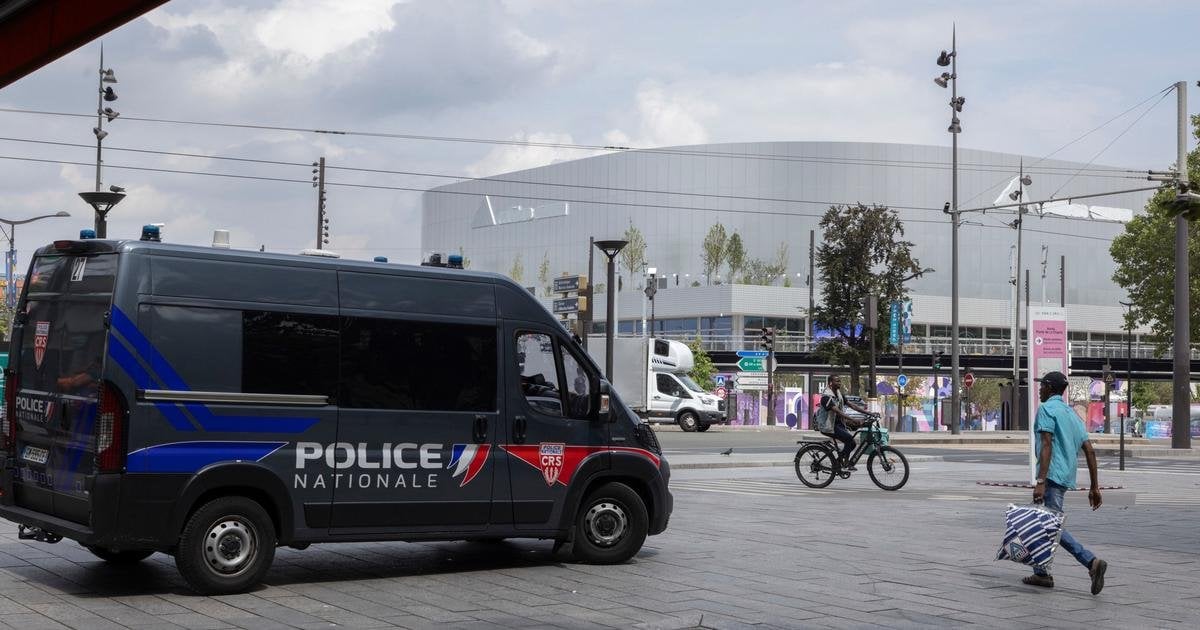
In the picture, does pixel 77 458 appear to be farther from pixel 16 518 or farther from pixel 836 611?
pixel 836 611

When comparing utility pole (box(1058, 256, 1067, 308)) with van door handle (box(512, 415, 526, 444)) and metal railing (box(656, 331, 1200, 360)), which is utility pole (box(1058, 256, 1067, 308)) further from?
van door handle (box(512, 415, 526, 444))

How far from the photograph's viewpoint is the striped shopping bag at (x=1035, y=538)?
9867 mm

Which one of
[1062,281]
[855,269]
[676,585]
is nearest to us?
[676,585]

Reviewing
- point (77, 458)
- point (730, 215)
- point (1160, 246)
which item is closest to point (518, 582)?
point (77, 458)

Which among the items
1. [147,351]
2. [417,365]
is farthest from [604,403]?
[147,351]

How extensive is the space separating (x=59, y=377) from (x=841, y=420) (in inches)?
525

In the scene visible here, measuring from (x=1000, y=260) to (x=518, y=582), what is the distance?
350 ft

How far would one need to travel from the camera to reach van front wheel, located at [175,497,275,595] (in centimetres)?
883

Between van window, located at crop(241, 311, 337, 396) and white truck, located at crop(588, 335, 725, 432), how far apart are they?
3789 cm

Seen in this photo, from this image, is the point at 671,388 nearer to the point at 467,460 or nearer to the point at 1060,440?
the point at 1060,440

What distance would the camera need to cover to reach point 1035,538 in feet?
32.4

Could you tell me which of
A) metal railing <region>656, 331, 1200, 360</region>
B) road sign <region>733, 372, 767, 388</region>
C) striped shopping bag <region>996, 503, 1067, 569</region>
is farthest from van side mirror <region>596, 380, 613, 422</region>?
metal railing <region>656, 331, 1200, 360</region>

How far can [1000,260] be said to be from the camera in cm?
11125

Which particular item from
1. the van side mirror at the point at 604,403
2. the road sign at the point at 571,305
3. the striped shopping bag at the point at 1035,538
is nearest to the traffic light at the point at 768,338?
the road sign at the point at 571,305
